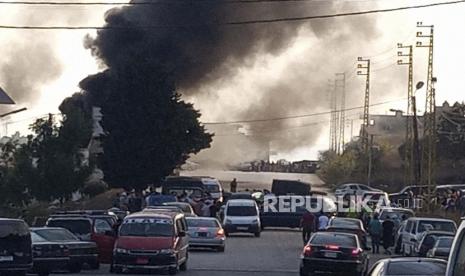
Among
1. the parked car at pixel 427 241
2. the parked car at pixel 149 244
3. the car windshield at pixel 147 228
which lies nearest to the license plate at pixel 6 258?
the parked car at pixel 149 244

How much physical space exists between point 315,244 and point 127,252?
200 inches

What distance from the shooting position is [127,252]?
2933 centimetres

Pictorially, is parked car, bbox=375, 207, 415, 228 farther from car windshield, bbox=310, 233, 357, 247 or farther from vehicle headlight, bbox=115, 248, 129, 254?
vehicle headlight, bbox=115, 248, 129, 254

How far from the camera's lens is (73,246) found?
96.7 ft

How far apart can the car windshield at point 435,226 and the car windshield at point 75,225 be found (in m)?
13.2

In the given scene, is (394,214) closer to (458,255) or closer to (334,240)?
(334,240)

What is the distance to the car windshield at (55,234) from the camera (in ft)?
96.6

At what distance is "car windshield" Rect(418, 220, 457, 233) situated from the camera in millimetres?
39844

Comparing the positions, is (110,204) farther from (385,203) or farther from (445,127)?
(445,127)

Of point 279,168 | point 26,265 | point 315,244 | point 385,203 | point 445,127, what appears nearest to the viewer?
point 26,265

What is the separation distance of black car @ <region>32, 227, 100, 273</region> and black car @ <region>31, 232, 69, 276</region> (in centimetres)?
32

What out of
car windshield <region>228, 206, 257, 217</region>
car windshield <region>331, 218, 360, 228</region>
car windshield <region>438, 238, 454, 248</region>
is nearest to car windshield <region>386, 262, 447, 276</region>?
car windshield <region>438, 238, 454, 248</region>

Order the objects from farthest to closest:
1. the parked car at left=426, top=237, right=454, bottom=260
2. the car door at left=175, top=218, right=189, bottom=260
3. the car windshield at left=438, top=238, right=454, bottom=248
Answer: the car windshield at left=438, top=238, right=454, bottom=248
the parked car at left=426, top=237, right=454, bottom=260
the car door at left=175, top=218, right=189, bottom=260

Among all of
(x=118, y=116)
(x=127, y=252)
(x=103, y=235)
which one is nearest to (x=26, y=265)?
(x=127, y=252)
